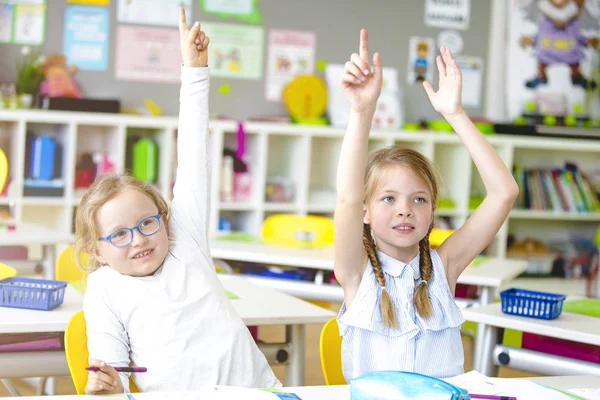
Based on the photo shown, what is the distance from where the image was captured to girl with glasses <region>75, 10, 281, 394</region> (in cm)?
180

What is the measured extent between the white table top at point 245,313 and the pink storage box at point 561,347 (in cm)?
59

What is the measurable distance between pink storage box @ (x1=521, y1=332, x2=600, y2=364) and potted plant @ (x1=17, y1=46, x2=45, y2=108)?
11.9ft

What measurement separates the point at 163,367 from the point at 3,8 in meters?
4.01

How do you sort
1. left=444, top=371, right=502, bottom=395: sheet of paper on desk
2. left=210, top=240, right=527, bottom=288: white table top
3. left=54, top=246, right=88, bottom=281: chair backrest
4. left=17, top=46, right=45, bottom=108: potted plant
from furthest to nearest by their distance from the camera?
left=17, top=46, right=45, bottom=108: potted plant, left=210, top=240, right=527, bottom=288: white table top, left=54, top=246, right=88, bottom=281: chair backrest, left=444, top=371, right=502, bottom=395: sheet of paper on desk

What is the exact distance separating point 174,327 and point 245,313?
0.38 meters

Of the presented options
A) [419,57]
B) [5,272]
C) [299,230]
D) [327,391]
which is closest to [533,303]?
[327,391]

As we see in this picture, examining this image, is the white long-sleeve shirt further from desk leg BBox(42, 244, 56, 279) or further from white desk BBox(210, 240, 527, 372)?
desk leg BBox(42, 244, 56, 279)

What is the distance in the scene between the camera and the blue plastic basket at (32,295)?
212 centimetres

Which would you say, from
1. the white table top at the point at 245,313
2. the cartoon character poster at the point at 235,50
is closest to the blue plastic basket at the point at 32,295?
the white table top at the point at 245,313

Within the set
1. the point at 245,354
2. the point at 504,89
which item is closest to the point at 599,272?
the point at 504,89

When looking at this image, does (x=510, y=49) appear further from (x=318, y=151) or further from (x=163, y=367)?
(x=163, y=367)

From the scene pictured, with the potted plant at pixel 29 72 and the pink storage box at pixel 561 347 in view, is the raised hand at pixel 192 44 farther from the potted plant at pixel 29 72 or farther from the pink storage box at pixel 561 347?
the potted plant at pixel 29 72

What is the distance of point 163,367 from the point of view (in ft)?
5.90

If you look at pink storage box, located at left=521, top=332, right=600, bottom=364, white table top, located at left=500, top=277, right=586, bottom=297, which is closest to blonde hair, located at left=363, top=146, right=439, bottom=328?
pink storage box, located at left=521, top=332, right=600, bottom=364
